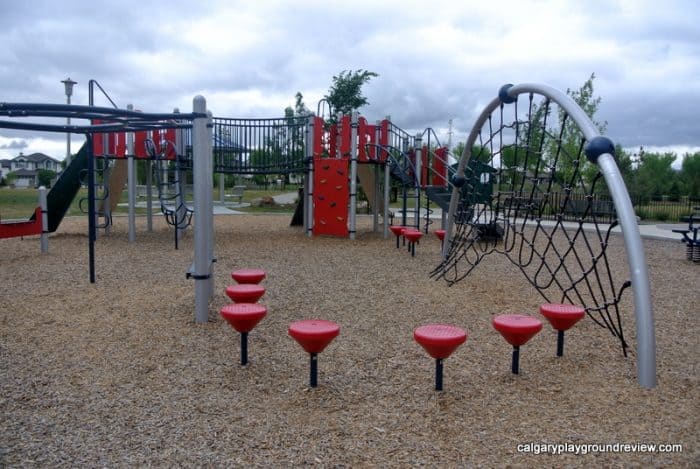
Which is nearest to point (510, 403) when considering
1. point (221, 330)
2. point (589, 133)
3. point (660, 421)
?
point (660, 421)

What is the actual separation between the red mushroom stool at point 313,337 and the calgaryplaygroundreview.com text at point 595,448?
1354 mm

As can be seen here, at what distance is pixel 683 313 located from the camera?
20.7 feet

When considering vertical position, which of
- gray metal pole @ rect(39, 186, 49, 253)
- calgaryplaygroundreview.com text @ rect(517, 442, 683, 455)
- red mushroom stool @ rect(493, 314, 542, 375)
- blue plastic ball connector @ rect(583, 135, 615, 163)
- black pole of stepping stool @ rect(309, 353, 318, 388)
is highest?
blue plastic ball connector @ rect(583, 135, 615, 163)

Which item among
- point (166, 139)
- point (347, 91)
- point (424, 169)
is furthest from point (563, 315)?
point (347, 91)

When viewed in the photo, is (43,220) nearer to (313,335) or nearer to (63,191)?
(63,191)

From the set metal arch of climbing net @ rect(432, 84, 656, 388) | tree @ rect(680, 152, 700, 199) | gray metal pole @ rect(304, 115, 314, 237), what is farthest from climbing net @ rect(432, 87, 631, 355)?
tree @ rect(680, 152, 700, 199)

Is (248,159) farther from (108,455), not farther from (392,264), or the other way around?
(108,455)

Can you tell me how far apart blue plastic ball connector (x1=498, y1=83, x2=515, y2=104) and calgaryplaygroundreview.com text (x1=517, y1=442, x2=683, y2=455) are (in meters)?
4.03

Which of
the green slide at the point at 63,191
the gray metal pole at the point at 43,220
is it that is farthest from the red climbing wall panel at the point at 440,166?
the gray metal pole at the point at 43,220

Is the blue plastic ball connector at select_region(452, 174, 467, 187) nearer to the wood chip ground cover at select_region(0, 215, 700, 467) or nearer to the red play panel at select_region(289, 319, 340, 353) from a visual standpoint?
the wood chip ground cover at select_region(0, 215, 700, 467)

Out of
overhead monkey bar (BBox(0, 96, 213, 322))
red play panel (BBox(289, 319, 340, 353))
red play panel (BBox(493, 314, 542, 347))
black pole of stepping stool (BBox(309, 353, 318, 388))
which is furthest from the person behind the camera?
overhead monkey bar (BBox(0, 96, 213, 322))

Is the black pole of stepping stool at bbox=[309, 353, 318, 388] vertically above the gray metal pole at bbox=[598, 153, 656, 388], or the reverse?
the gray metal pole at bbox=[598, 153, 656, 388]

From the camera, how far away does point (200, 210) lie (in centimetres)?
534

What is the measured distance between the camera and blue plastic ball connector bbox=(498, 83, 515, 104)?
20.2 ft
